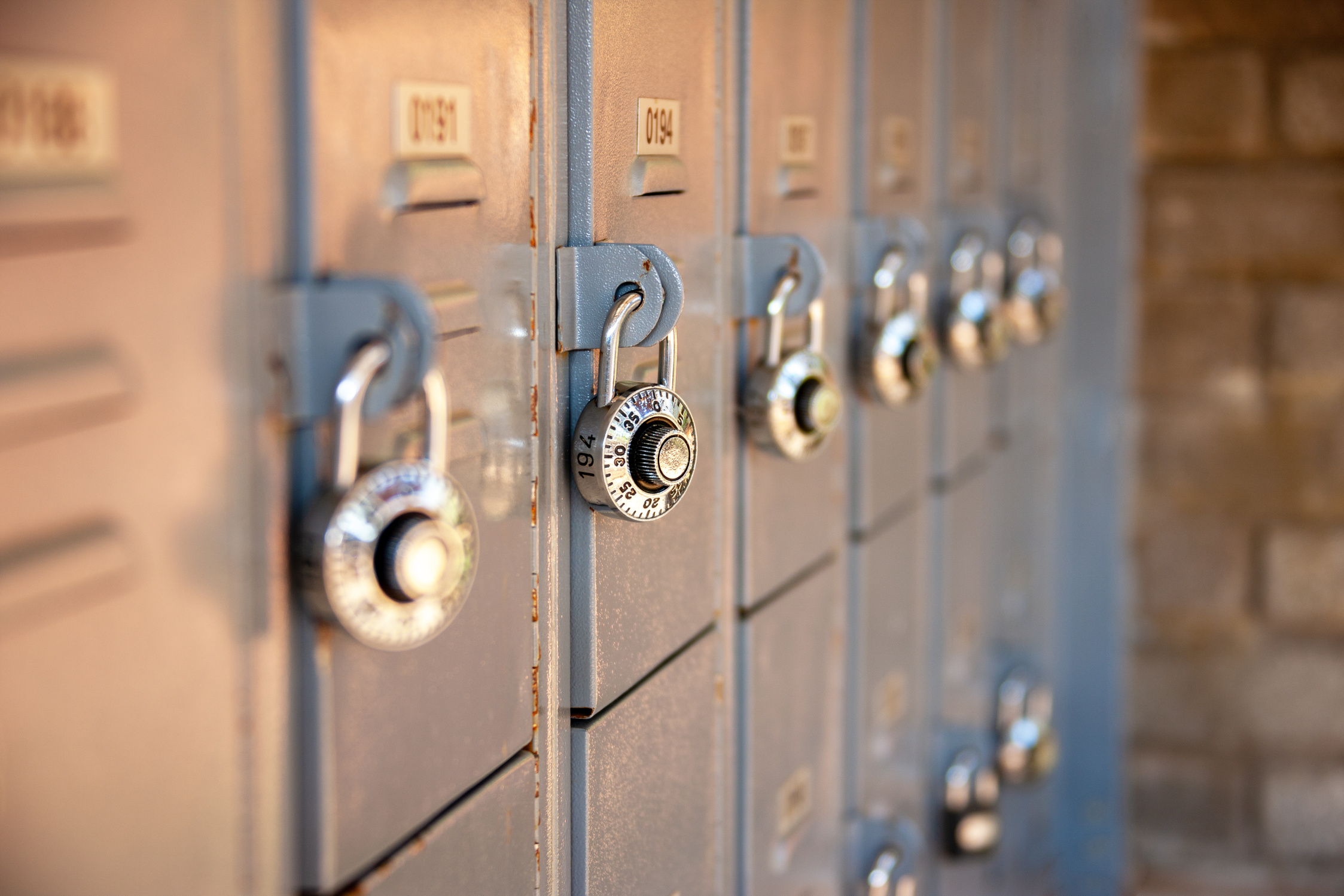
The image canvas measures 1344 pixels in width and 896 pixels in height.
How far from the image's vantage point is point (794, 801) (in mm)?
1487

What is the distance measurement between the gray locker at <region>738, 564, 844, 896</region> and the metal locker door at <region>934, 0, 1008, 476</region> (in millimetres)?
502

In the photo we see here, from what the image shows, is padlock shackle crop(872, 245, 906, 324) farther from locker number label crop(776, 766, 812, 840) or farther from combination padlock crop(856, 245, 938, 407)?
locker number label crop(776, 766, 812, 840)

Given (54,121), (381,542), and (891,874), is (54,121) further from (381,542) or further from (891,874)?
(891,874)

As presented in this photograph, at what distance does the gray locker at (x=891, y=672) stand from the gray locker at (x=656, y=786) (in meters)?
0.44

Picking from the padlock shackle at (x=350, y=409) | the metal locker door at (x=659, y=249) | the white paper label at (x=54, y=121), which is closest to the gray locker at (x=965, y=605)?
the metal locker door at (x=659, y=249)

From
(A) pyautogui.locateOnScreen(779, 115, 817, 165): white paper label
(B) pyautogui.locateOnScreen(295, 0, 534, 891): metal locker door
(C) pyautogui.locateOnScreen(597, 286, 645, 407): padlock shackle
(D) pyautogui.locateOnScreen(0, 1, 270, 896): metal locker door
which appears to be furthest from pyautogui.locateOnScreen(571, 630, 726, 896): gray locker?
(A) pyautogui.locateOnScreen(779, 115, 817, 165): white paper label

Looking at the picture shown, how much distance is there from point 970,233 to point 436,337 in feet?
4.35

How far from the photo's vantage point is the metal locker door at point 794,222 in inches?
50.4

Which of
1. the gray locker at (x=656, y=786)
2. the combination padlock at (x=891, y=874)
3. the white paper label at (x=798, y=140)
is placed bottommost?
the combination padlock at (x=891, y=874)

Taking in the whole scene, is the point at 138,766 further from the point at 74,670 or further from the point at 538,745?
the point at 538,745

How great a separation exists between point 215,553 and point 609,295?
15.5 inches

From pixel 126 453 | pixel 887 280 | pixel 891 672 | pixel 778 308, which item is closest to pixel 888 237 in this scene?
pixel 887 280

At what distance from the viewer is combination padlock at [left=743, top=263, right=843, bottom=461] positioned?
4.14ft

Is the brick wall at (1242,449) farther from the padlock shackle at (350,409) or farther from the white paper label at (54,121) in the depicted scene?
the white paper label at (54,121)
